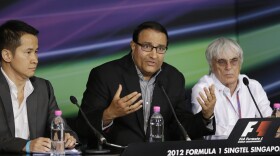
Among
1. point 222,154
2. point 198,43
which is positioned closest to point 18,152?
point 222,154

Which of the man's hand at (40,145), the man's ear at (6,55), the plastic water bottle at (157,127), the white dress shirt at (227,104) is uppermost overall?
the man's ear at (6,55)

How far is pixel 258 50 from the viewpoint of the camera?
546cm

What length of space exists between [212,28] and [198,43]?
171 mm

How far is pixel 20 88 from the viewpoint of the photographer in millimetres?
4047

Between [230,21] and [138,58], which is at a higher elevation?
[230,21]

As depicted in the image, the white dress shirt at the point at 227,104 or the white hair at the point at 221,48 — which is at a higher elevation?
the white hair at the point at 221,48

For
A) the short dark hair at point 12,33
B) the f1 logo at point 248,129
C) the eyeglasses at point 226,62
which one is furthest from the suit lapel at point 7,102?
the eyeglasses at point 226,62

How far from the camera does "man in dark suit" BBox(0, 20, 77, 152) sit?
13.0ft

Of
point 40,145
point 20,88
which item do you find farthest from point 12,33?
point 40,145

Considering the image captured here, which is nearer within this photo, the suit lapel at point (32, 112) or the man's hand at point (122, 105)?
the man's hand at point (122, 105)

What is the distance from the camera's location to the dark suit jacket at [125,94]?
4199 millimetres

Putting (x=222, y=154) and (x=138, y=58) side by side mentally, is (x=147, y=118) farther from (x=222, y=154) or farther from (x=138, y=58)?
(x=222, y=154)

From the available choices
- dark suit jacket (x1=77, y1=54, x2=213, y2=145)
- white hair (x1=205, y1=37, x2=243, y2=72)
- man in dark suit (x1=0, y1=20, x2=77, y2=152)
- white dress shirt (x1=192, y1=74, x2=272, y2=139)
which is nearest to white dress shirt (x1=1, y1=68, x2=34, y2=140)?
man in dark suit (x1=0, y1=20, x2=77, y2=152)

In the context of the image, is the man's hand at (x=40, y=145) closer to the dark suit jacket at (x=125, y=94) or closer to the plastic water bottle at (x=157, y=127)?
the dark suit jacket at (x=125, y=94)
